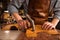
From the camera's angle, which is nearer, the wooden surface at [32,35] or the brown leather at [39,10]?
the wooden surface at [32,35]

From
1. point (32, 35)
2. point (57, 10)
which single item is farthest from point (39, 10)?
point (32, 35)

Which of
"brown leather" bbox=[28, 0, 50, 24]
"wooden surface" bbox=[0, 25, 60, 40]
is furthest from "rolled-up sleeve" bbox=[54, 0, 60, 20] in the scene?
"wooden surface" bbox=[0, 25, 60, 40]

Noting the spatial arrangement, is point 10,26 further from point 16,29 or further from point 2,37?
point 2,37

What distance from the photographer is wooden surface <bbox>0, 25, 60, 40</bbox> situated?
84 centimetres

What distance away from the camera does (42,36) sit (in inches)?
33.8

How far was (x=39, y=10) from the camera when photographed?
3.79 feet

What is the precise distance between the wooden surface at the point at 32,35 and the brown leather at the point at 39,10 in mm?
204

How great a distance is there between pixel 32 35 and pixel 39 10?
12.8 inches

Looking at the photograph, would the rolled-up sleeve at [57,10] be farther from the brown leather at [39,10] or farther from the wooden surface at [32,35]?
the wooden surface at [32,35]

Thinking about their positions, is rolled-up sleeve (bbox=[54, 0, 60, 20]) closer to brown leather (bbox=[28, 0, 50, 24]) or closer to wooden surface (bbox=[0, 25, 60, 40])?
brown leather (bbox=[28, 0, 50, 24])

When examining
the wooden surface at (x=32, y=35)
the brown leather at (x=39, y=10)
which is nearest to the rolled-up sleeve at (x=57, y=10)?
the brown leather at (x=39, y=10)

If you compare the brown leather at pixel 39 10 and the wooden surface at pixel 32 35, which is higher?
the brown leather at pixel 39 10

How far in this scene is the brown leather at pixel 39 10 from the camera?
1144 millimetres

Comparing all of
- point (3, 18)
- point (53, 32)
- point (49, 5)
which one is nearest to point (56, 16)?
point (49, 5)
